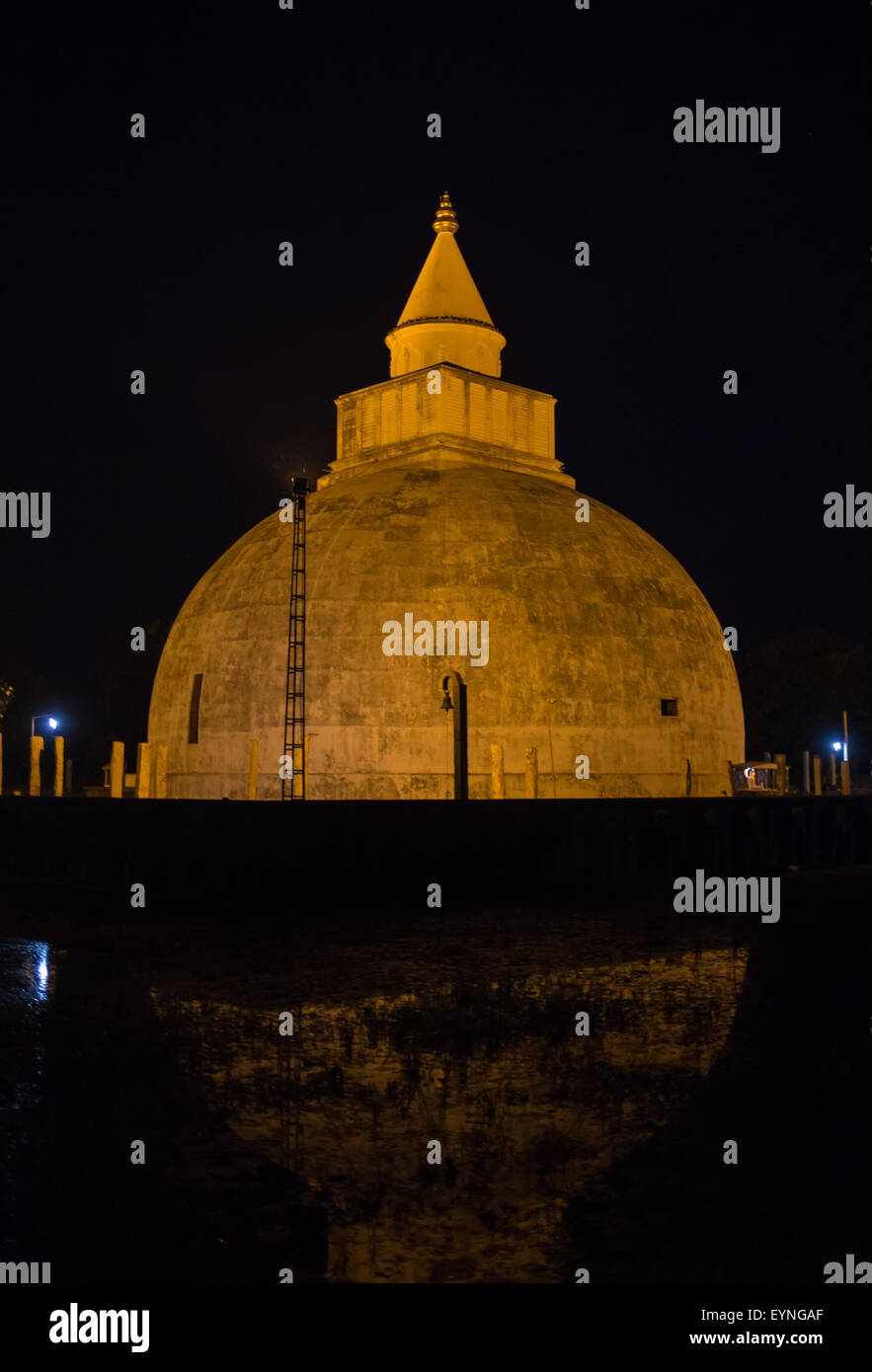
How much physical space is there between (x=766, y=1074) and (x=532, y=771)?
17.8 meters

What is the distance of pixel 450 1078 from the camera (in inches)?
327

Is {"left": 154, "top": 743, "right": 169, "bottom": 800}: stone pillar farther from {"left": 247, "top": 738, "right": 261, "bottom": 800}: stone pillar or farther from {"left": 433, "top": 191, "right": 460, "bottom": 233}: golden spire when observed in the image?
{"left": 433, "top": 191, "right": 460, "bottom": 233}: golden spire

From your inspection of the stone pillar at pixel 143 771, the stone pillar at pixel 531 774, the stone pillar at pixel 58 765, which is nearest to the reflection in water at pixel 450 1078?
the stone pillar at pixel 531 774

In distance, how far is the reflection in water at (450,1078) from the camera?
18.9 feet

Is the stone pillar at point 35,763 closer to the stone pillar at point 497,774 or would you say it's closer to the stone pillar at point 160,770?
the stone pillar at point 160,770

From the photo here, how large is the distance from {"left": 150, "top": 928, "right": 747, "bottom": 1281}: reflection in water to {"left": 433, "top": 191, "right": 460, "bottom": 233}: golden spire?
103 feet

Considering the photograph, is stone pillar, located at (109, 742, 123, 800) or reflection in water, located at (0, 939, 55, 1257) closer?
reflection in water, located at (0, 939, 55, 1257)

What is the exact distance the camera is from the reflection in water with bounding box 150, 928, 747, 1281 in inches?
227

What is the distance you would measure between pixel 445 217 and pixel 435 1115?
36669 mm

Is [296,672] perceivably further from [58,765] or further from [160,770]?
[58,765]

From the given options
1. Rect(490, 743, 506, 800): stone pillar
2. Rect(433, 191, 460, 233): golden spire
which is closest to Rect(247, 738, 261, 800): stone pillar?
Rect(490, 743, 506, 800): stone pillar

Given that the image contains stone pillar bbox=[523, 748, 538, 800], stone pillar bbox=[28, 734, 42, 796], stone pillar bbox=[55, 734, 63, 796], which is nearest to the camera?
stone pillar bbox=[523, 748, 538, 800]

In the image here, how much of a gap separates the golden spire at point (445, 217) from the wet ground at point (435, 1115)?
31474 mm
